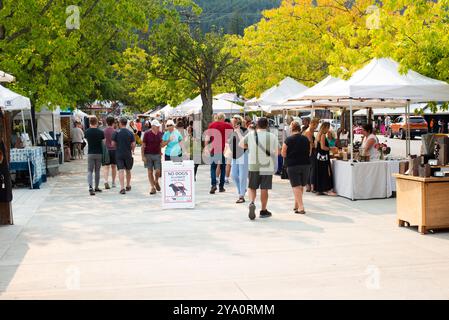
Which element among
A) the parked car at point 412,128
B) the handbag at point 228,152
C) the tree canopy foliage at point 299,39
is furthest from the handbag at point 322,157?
the parked car at point 412,128

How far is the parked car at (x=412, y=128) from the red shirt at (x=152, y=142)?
33.8 m

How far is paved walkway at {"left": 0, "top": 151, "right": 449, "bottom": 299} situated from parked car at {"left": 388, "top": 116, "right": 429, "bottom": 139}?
117 feet

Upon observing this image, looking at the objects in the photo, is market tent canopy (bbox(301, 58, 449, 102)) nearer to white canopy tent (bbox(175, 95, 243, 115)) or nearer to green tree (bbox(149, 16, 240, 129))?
green tree (bbox(149, 16, 240, 129))

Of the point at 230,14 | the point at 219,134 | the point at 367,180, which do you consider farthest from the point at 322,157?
the point at 230,14

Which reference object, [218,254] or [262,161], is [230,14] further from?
[218,254]

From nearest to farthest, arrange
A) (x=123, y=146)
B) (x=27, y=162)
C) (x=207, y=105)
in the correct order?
(x=123, y=146), (x=27, y=162), (x=207, y=105)

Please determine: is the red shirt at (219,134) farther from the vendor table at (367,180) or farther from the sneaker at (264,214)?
the sneaker at (264,214)

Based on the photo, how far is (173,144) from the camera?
14156 millimetres

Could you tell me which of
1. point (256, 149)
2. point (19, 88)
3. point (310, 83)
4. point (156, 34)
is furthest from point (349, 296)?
point (310, 83)

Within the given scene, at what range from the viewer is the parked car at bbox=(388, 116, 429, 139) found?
46.1 m

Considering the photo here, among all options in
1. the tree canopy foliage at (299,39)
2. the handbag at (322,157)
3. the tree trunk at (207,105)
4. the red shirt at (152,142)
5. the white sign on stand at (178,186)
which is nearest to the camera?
the white sign on stand at (178,186)

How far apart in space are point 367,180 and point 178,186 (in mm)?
4083

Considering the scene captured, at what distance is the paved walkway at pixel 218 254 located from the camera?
6113 mm
